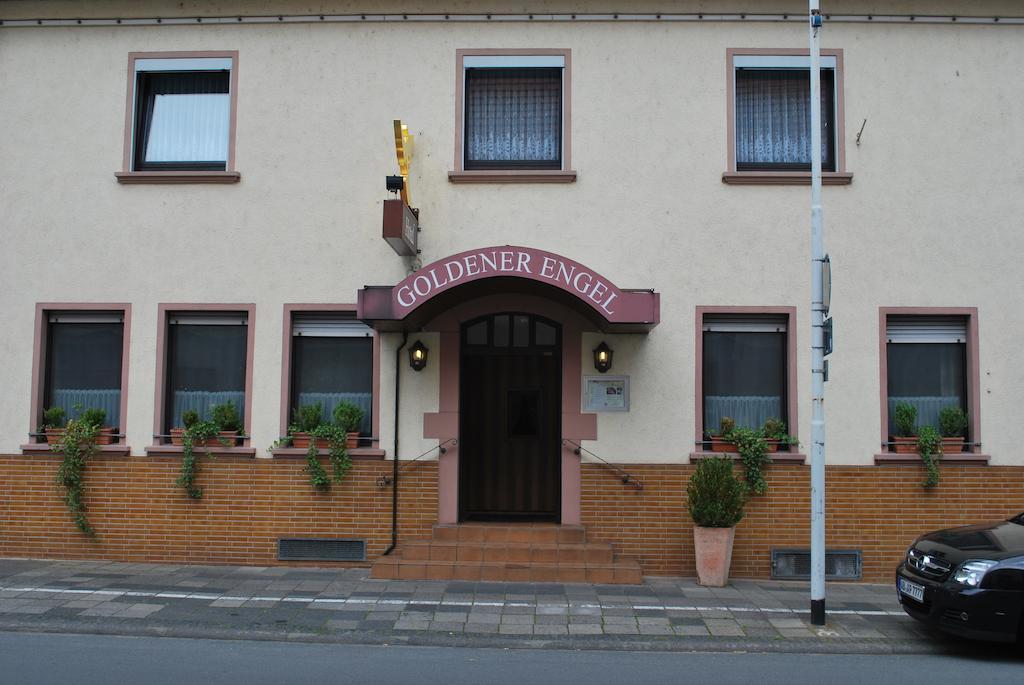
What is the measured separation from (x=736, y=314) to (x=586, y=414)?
87.5 inches

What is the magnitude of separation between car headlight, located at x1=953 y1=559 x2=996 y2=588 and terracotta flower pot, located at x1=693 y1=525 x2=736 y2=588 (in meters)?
2.81

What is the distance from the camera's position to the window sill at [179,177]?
11227 millimetres

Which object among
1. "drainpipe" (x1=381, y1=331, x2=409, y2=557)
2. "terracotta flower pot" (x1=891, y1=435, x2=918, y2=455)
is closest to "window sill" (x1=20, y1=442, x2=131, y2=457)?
"drainpipe" (x1=381, y1=331, x2=409, y2=557)

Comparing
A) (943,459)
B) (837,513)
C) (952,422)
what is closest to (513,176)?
(837,513)

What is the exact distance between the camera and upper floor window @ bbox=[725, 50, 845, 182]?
11.2m

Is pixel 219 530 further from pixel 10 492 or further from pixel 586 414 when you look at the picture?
pixel 586 414

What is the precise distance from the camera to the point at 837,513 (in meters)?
10.8

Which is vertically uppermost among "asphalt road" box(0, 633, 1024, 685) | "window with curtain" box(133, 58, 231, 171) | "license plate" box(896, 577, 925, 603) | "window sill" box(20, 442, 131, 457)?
"window with curtain" box(133, 58, 231, 171)

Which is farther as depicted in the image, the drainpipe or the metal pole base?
the drainpipe

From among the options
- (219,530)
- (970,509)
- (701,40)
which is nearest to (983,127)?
(701,40)

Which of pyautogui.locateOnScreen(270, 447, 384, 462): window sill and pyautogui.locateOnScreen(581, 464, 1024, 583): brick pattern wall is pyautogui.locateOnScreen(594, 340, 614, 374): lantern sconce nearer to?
pyautogui.locateOnScreen(581, 464, 1024, 583): brick pattern wall

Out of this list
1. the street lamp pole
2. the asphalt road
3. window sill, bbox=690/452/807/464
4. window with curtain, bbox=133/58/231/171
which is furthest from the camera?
window with curtain, bbox=133/58/231/171

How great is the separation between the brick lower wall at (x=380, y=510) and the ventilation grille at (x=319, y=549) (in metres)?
0.09

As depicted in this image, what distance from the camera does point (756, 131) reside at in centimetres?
1141
